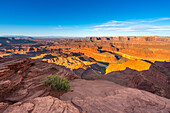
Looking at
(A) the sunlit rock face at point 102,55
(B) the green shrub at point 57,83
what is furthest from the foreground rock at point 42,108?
(A) the sunlit rock face at point 102,55

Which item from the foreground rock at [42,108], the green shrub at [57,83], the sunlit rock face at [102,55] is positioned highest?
the foreground rock at [42,108]

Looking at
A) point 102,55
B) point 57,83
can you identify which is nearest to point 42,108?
point 57,83

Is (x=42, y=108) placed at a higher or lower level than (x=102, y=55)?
higher

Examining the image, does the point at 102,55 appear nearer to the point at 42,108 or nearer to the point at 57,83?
the point at 57,83

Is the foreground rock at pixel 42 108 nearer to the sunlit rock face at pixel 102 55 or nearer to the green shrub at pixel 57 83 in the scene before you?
the green shrub at pixel 57 83

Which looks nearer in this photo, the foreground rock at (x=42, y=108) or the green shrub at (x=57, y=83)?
the foreground rock at (x=42, y=108)

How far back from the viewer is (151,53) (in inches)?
3351

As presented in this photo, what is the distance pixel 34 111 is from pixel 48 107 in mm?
552

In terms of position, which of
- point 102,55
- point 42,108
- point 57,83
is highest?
→ point 42,108

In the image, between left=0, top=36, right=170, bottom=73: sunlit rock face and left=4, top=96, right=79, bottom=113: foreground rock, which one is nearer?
left=4, top=96, right=79, bottom=113: foreground rock

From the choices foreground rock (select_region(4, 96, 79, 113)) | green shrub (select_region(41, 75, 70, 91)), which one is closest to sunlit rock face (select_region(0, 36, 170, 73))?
green shrub (select_region(41, 75, 70, 91))

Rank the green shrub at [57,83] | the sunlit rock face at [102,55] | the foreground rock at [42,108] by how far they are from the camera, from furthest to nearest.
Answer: the sunlit rock face at [102,55] → the green shrub at [57,83] → the foreground rock at [42,108]

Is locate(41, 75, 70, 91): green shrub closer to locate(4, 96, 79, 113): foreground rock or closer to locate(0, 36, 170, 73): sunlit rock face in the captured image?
locate(4, 96, 79, 113): foreground rock

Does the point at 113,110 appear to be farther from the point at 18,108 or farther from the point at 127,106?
the point at 18,108
